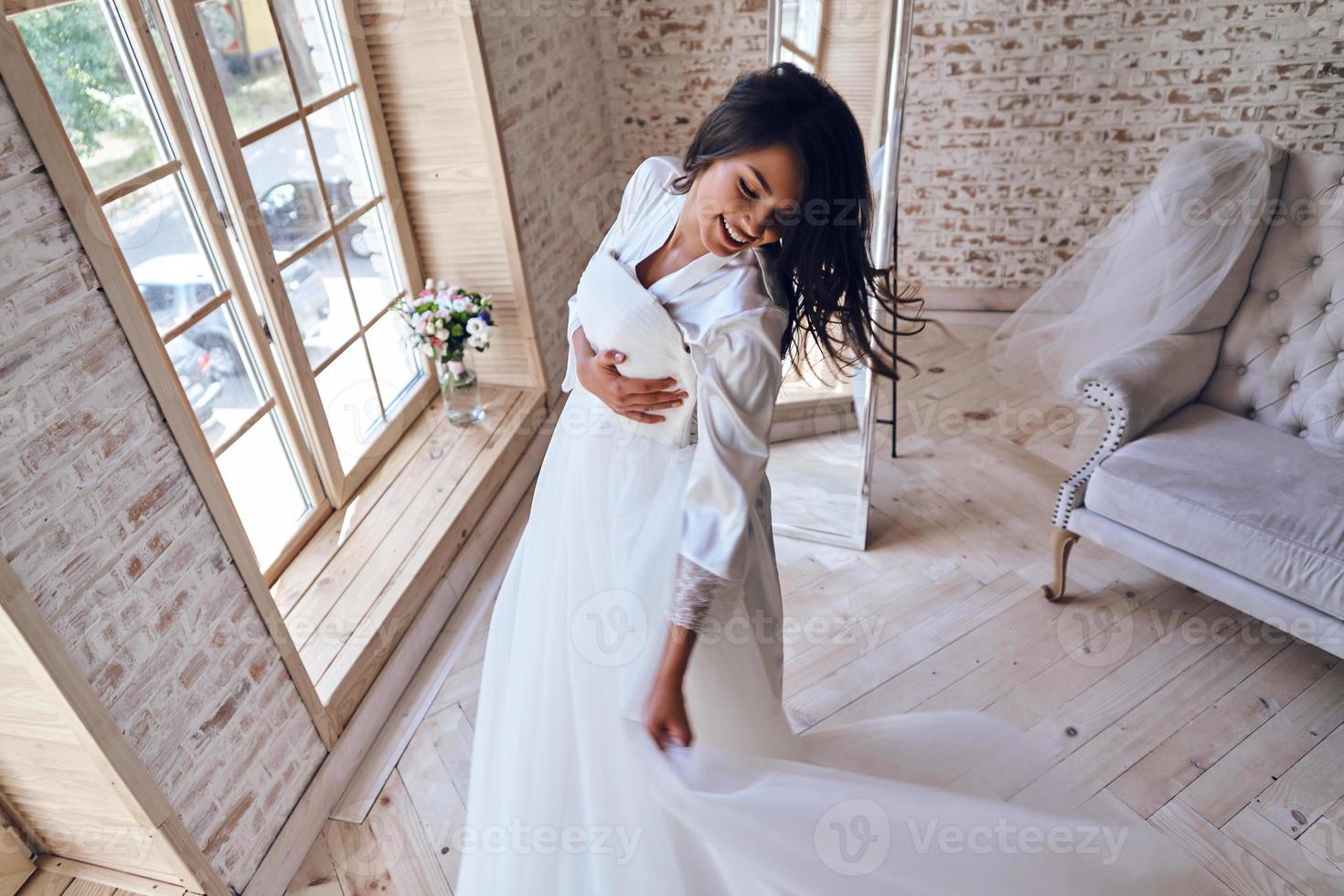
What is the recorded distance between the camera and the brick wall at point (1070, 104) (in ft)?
10.5

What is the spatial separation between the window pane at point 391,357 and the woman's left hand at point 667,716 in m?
1.74

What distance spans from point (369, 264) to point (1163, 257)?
2.32 metres

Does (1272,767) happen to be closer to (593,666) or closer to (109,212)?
(593,666)

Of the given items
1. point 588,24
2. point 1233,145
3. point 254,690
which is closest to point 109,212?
point 254,690

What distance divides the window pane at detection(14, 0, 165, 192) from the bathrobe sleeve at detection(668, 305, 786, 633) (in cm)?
131

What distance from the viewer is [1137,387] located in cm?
230

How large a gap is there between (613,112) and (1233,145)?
2.29 m

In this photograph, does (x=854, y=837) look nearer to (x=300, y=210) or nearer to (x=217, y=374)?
(x=217, y=374)

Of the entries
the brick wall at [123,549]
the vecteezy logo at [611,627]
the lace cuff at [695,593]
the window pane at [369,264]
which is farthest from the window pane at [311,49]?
the lace cuff at [695,593]

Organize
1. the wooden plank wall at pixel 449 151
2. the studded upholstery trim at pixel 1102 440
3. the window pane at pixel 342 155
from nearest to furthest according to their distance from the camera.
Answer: the studded upholstery trim at pixel 1102 440, the window pane at pixel 342 155, the wooden plank wall at pixel 449 151

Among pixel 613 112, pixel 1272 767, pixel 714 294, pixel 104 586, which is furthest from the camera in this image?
pixel 613 112

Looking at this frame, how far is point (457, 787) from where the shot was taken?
2059mm

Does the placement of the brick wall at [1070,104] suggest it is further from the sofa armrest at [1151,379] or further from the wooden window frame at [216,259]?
the wooden window frame at [216,259]

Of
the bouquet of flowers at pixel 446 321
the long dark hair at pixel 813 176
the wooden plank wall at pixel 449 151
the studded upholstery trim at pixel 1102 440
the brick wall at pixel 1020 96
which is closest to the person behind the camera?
the long dark hair at pixel 813 176
